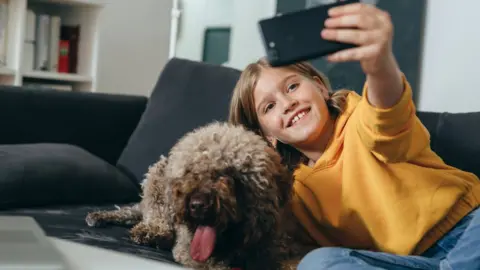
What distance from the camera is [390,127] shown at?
1117mm

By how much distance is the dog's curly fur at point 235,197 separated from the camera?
45.7 inches

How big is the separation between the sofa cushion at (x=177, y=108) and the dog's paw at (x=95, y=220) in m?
0.40

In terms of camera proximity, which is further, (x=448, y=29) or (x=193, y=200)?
(x=448, y=29)

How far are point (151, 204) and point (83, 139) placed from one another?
2.97 ft

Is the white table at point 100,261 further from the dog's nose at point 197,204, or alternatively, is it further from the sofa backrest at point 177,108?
the sofa backrest at point 177,108

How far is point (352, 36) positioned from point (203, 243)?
51 cm

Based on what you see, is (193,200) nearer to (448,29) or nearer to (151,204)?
(151,204)

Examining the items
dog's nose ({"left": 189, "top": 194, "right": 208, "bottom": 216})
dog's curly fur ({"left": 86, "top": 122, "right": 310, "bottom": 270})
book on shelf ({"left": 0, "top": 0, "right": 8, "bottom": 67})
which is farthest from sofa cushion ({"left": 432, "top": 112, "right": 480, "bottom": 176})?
book on shelf ({"left": 0, "top": 0, "right": 8, "bottom": 67})

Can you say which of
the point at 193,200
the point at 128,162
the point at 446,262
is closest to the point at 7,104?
the point at 128,162

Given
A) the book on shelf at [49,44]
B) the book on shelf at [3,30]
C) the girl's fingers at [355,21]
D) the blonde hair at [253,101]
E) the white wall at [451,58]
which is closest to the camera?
the girl's fingers at [355,21]

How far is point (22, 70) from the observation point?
286cm

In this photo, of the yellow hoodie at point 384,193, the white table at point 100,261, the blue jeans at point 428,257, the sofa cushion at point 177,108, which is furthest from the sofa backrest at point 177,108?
the white table at point 100,261

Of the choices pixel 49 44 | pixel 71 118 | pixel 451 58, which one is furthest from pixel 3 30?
pixel 451 58

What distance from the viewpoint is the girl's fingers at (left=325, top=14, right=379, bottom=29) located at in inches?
38.0
